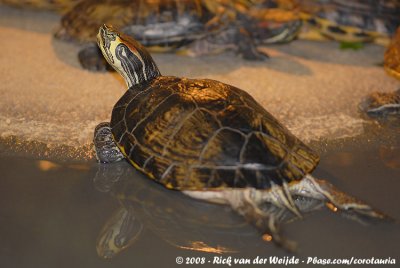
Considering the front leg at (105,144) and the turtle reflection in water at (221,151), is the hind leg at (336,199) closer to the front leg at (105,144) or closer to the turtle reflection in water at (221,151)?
the turtle reflection in water at (221,151)

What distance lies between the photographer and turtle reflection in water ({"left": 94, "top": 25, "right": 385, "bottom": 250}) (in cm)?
274

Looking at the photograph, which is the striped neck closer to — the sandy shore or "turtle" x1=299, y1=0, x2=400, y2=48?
the sandy shore

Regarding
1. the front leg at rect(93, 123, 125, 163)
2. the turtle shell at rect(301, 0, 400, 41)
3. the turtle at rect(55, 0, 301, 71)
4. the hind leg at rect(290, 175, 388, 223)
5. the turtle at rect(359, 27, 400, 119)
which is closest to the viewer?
the hind leg at rect(290, 175, 388, 223)

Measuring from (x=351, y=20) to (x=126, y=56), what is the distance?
3.35 m

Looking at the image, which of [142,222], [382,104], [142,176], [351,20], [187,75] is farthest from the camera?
Answer: [351,20]

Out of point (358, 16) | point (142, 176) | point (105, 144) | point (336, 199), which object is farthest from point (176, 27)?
point (336, 199)

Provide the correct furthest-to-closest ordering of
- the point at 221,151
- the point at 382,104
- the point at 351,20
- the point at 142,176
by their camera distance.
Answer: the point at 351,20
the point at 382,104
the point at 142,176
the point at 221,151

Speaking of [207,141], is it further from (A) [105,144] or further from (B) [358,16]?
(B) [358,16]

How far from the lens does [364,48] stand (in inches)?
224

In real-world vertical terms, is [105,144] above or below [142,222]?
above

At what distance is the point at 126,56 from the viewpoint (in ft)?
11.1

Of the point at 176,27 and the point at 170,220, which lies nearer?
the point at 170,220

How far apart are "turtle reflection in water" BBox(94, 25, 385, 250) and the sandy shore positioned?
2.76ft

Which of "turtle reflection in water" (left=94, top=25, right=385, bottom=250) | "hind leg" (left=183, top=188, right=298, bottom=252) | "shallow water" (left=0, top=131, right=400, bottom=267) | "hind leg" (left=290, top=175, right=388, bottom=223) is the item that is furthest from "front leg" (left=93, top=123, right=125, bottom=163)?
"hind leg" (left=290, top=175, right=388, bottom=223)
